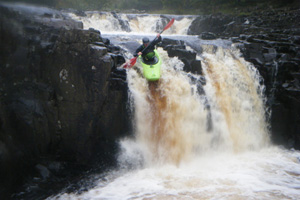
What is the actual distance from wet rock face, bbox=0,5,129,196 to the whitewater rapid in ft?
1.78

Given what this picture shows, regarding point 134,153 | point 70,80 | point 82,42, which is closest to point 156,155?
point 134,153

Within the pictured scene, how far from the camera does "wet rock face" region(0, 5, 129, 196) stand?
17.7 feet

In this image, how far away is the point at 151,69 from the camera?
22.6 feet

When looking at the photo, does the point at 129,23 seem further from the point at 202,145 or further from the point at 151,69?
the point at 202,145

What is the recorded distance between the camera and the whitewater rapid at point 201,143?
5375 millimetres

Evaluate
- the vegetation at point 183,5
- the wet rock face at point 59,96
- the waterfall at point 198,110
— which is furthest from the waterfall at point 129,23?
the wet rock face at point 59,96

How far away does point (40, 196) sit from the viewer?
17.1ft

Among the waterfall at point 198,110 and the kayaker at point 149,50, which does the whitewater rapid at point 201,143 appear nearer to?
the waterfall at point 198,110

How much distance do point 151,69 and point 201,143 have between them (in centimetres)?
232

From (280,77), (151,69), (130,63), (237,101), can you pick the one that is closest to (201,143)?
(237,101)

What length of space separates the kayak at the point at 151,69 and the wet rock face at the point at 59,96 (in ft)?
2.47

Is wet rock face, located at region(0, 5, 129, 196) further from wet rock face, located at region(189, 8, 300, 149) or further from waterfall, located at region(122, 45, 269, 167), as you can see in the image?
wet rock face, located at region(189, 8, 300, 149)

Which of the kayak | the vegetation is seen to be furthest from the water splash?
the vegetation

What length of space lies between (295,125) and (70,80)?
647 centimetres
